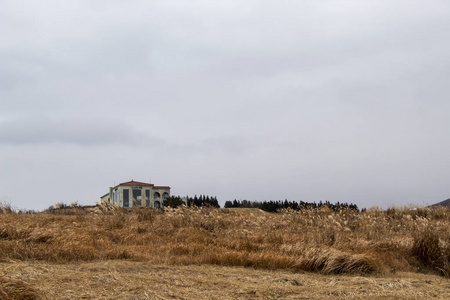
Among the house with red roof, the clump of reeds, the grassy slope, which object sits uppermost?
the house with red roof

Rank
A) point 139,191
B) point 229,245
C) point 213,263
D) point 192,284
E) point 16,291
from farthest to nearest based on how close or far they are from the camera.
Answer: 1. point 139,191
2. point 229,245
3. point 213,263
4. point 192,284
5. point 16,291

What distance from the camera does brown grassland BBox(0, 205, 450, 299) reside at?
466cm

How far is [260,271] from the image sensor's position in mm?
6438

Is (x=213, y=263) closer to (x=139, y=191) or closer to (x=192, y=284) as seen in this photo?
(x=192, y=284)

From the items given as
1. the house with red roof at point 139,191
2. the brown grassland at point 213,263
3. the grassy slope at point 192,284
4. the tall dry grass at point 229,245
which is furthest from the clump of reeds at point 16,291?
the house with red roof at point 139,191

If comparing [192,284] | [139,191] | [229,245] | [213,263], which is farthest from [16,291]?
[139,191]

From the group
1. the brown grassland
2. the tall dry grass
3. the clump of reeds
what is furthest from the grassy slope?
the tall dry grass

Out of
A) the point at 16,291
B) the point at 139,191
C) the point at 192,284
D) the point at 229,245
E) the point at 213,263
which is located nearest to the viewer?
the point at 16,291

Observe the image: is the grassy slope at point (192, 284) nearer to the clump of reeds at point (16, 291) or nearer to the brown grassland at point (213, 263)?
the brown grassland at point (213, 263)

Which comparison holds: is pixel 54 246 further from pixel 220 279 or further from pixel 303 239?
pixel 303 239

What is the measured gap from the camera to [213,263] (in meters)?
6.93

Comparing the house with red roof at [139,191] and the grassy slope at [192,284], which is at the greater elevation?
the house with red roof at [139,191]

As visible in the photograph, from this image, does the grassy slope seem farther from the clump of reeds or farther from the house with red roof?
the house with red roof

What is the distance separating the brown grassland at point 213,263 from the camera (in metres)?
4.66
